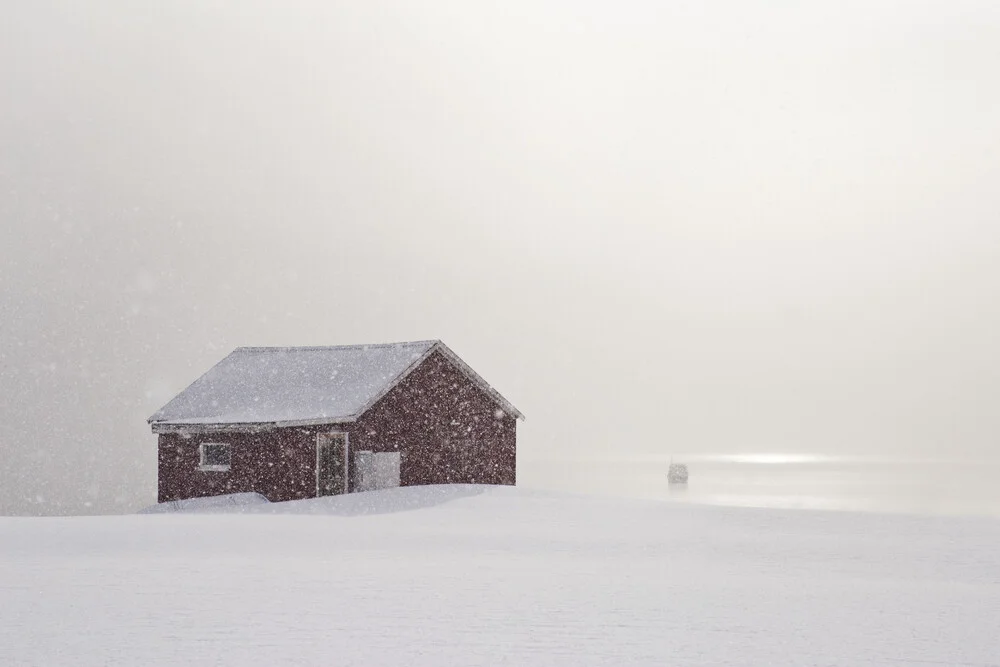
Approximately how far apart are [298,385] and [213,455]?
423cm

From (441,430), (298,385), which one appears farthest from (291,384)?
(441,430)

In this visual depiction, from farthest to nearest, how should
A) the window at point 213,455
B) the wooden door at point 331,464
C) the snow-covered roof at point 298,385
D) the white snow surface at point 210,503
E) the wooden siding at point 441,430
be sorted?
1. the window at point 213,455
2. the wooden siding at point 441,430
3. the snow-covered roof at point 298,385
4. the wooden door at point 331,464
5. the white snow surface at point 210,503

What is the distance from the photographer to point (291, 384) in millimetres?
42188

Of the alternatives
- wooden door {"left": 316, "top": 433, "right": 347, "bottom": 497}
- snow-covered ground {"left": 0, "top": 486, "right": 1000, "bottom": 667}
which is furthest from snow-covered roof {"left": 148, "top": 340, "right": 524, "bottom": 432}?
snow-covered ground {"left": 0, "top": 486, "right": 1000, "bottom": 667}

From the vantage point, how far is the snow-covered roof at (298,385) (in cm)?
3853

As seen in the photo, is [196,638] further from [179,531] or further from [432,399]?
[432,399]

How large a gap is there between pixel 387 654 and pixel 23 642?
4.32 metres

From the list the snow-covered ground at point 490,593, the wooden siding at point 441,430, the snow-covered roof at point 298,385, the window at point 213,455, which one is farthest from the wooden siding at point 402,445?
the snow-covered ground at point 490,593

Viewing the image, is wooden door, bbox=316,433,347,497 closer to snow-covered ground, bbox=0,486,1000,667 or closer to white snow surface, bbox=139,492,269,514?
white snow surface, bbox=139,492,269,514

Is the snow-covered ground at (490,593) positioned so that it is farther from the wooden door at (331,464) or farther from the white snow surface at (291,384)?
the white snow surface at (291,384)

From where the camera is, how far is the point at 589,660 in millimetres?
11594

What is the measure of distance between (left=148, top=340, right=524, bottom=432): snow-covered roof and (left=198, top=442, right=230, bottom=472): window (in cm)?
98

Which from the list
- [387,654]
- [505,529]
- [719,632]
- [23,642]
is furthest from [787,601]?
[505,529]

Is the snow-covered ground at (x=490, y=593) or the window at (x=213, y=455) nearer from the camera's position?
the snow-covered ground at (x=490, y=593)
